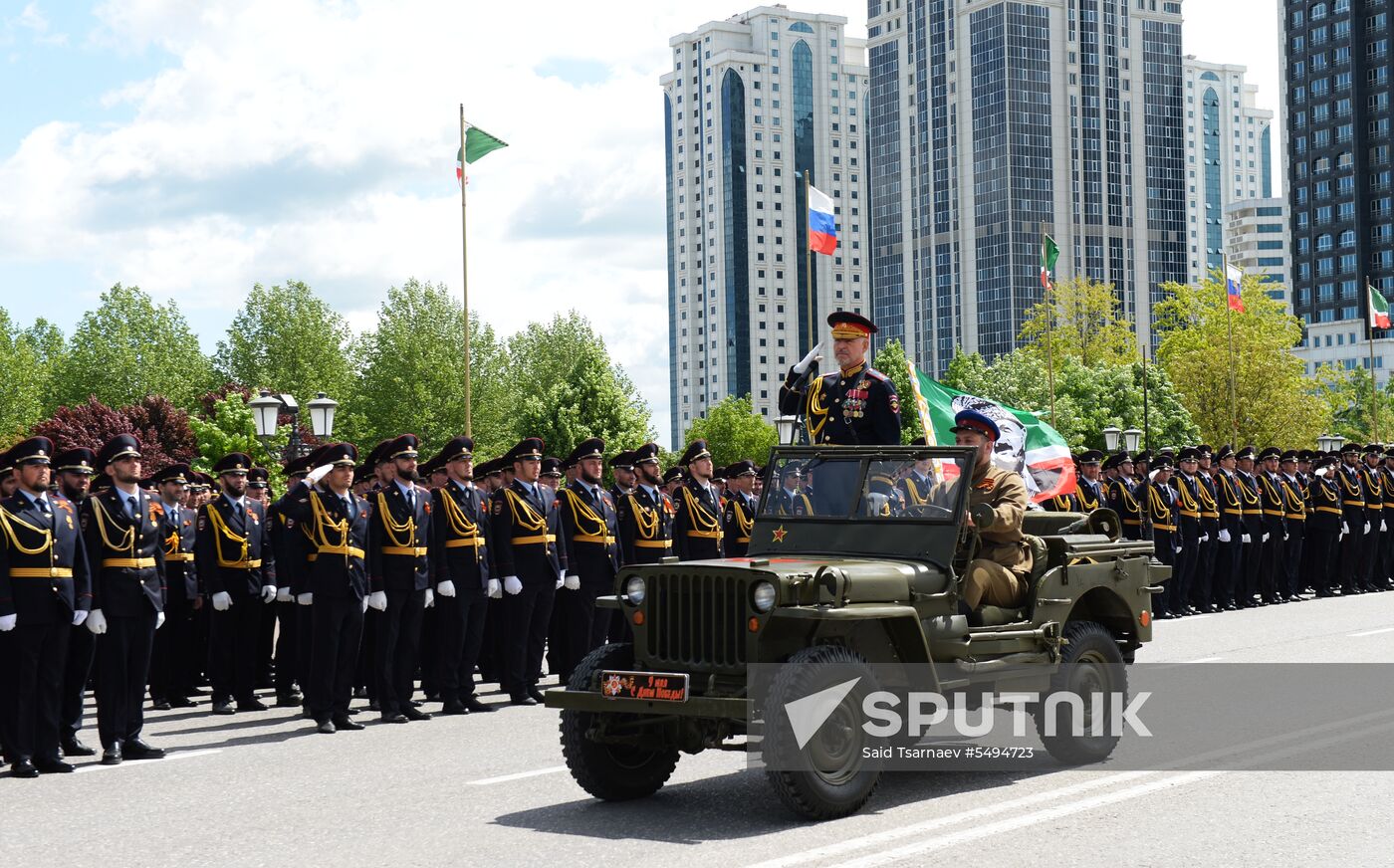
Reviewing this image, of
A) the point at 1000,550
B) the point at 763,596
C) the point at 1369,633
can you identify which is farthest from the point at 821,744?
the point at 1369,633

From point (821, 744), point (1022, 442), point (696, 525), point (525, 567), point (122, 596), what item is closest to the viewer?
point (821, 744)

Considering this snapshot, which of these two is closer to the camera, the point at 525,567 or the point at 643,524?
the point at 525,567

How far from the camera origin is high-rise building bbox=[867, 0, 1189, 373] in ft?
443

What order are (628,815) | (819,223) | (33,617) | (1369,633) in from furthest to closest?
(819,223)
(1369,633)
(33,617)
(628,815)

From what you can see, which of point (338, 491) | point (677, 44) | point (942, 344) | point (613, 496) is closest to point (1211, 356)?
point (613, 496)

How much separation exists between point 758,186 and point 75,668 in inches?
6478

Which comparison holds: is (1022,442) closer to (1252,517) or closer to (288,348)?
(1252,517)

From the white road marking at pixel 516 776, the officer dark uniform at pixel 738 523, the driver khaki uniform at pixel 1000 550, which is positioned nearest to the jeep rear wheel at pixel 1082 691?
the driver khaki uniform at pixel 1000 550

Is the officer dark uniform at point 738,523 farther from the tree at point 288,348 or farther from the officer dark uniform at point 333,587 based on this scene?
the tree at point 288,348

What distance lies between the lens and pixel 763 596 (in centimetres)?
755

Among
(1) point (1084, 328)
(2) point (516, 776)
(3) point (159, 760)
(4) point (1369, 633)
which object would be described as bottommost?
(4) point (1369, 633)

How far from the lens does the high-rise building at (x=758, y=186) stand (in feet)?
563

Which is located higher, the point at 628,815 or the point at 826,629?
the point at 826,629

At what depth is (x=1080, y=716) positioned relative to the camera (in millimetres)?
9102
